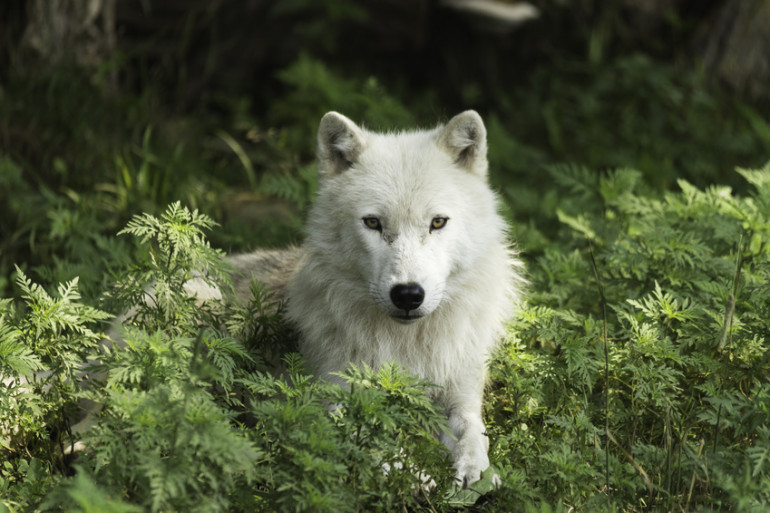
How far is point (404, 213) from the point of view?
3.60 metres

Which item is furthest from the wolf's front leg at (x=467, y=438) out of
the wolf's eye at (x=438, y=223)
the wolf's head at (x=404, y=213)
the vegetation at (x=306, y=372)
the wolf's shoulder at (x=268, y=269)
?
the wolf's shoulder at (x=268, y=269)

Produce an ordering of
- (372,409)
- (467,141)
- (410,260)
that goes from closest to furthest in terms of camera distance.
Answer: (372,409) → (410,260) → (467,141)

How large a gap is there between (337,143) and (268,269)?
1.06 metres

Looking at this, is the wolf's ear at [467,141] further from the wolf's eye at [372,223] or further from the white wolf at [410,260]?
the wolf's eye at [372,223]

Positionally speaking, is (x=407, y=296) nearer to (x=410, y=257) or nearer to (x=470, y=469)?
(x=410, y=257)

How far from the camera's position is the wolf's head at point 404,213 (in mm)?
3482

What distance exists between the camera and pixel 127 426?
2887mm

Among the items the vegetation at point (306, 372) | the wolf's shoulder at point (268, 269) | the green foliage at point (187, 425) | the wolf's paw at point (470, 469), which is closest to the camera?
the green foliage at point (187, 425)

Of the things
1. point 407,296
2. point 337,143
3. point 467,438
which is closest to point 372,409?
point 407,296

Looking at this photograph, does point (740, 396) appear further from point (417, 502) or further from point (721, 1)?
→ point (721, 1)

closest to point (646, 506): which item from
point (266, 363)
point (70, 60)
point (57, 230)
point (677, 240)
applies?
point (677, 240)

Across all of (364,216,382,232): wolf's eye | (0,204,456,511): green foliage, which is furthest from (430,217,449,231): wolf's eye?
(0,204,456,511): green foliage

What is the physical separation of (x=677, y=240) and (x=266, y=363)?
2.37 m

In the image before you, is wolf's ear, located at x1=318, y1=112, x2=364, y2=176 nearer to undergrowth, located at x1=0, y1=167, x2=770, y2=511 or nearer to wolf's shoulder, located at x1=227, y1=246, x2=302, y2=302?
wolf's shoulder, located at x1=227, y1=246, x2=302, y2=302
